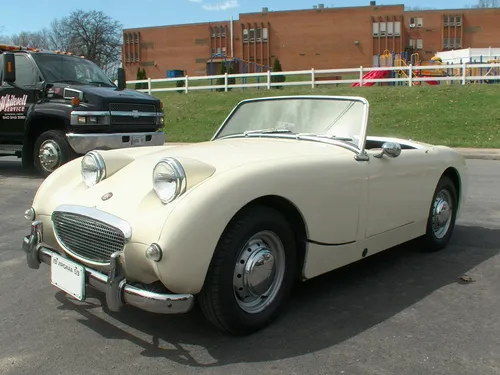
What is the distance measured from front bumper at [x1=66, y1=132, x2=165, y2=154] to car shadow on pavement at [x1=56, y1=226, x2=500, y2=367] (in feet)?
19.1

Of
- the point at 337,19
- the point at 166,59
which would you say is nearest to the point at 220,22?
the point at 166,59

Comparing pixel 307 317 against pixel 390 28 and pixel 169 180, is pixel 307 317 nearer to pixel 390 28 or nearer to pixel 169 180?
pixel 169 180

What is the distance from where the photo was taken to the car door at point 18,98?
10055 mm

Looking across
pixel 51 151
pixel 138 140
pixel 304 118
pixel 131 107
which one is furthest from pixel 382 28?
pixel 304 118

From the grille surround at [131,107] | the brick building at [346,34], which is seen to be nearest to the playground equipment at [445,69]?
the grille surround at [131,107]

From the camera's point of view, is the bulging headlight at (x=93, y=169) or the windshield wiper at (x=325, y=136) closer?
the bulging headlight at (x=93, y=169)

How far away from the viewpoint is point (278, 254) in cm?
332

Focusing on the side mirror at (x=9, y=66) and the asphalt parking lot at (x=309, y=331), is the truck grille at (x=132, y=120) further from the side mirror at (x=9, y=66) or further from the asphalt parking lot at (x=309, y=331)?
the asphalt parking lot at (x=309, y=331)

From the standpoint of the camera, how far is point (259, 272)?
10.4ft

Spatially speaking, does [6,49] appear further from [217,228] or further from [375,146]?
[217,228]

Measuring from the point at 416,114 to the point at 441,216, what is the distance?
1537 cm

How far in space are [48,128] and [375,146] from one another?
7.07m

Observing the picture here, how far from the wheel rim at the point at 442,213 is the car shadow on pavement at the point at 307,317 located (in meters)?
0.33

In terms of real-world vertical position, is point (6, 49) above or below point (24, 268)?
above
